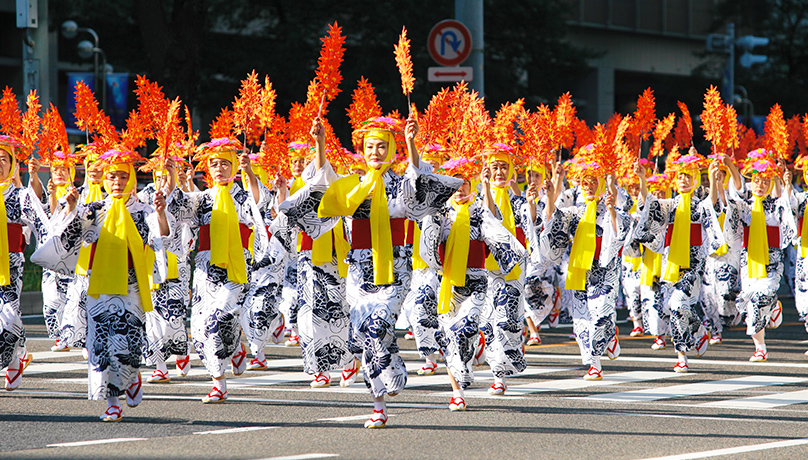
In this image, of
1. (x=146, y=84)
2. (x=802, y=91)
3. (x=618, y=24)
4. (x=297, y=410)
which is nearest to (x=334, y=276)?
(x=297, y=410)

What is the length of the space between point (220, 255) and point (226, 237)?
0.18m

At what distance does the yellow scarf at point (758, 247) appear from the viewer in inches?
412

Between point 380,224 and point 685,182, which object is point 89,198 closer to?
point 380,224

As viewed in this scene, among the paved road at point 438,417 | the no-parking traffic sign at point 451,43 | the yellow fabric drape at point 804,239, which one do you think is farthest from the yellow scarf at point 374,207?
the no-parking traffic sign at point 451,43

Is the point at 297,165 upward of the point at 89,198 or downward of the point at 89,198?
upward

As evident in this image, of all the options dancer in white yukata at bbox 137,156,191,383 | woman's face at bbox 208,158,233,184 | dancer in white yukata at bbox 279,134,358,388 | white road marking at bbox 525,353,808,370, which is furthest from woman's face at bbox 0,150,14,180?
white road marking at bbox 525,353,808,370

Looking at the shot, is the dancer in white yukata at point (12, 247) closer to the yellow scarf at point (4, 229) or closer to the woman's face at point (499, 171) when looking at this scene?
the yellow scarf at point (4, 229)

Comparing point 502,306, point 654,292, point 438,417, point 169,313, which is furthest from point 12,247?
point 654,292

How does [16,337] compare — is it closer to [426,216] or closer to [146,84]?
[146,84]

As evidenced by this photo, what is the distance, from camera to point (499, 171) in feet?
27.8

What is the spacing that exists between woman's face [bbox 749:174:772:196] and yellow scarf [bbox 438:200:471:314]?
14.7 feet

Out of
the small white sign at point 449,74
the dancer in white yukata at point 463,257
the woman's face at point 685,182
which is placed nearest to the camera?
the dancer in white yukata at point 463,257

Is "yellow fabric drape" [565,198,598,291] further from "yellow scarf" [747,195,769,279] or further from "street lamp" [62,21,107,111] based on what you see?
"street lamp" [62,21,107,111]

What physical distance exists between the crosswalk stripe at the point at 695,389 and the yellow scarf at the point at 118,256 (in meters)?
3.26
